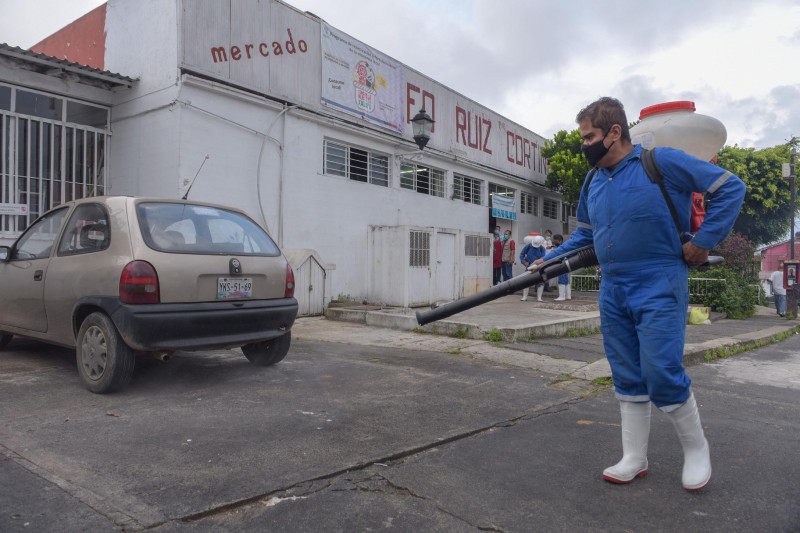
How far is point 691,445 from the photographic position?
2.77 meters

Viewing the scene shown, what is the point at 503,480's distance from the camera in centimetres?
282

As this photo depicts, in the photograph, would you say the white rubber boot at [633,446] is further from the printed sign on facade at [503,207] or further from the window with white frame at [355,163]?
the printed sign on facade at [503,207]

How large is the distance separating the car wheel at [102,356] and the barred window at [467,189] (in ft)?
38.9

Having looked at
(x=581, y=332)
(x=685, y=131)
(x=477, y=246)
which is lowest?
(x=581, y=332)

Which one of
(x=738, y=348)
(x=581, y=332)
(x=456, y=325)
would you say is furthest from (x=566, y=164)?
(x=456, y=325)

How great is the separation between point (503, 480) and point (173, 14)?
839 centimetres

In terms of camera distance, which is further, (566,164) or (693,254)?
(566,164)

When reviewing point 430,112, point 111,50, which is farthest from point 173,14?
point 430,112

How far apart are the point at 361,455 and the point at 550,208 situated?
19375mm

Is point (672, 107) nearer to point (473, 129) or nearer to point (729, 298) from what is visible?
point (729, 298)

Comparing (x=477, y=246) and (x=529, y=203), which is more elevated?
(x=529, y=203)

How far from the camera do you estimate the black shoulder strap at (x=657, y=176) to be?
2.77m

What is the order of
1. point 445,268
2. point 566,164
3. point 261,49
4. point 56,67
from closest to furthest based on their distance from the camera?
point 56,67
point 261,49
point 445,268
point 566,164

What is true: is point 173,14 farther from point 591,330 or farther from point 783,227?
point 783,227
